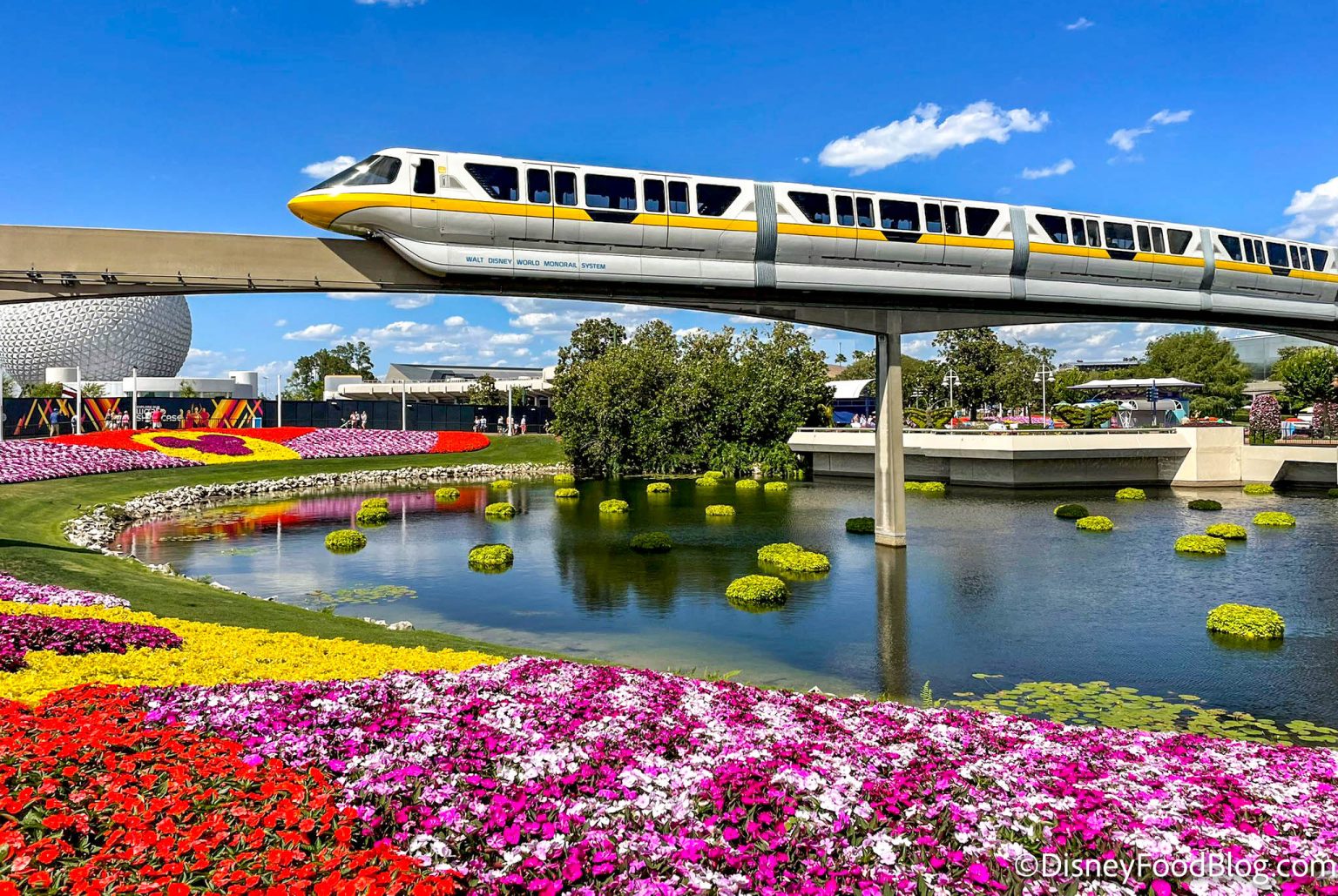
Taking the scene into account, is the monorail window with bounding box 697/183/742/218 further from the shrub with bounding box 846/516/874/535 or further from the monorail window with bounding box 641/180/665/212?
the shrub with bounding box 846/516/874/535

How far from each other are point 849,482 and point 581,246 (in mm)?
45116

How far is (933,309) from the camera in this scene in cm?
3391

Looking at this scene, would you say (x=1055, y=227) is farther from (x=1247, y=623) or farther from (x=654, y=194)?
(x=1247, y=623)

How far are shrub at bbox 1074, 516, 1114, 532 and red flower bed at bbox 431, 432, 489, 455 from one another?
5541cm

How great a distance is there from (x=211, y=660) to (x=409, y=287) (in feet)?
47.9

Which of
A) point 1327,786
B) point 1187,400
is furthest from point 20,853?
point 1187,400

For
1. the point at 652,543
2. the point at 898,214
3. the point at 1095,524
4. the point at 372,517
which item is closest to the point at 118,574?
the point at 652,543

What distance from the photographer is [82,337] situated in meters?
101

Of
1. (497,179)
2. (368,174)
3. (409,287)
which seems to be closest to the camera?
(368,174)

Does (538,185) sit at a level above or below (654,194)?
below

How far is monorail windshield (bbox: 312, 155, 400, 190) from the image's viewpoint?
22234mm

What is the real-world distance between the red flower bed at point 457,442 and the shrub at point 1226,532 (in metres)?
60.8

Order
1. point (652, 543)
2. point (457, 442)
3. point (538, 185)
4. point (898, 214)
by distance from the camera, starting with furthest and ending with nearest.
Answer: point (457, 442), point (652, 543), point (898, 214), point (538, 185)

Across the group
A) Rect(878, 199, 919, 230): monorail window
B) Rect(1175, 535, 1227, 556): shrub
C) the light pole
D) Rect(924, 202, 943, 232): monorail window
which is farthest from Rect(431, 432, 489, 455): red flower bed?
Rect(1175, 535, 1227, 556): shrub
